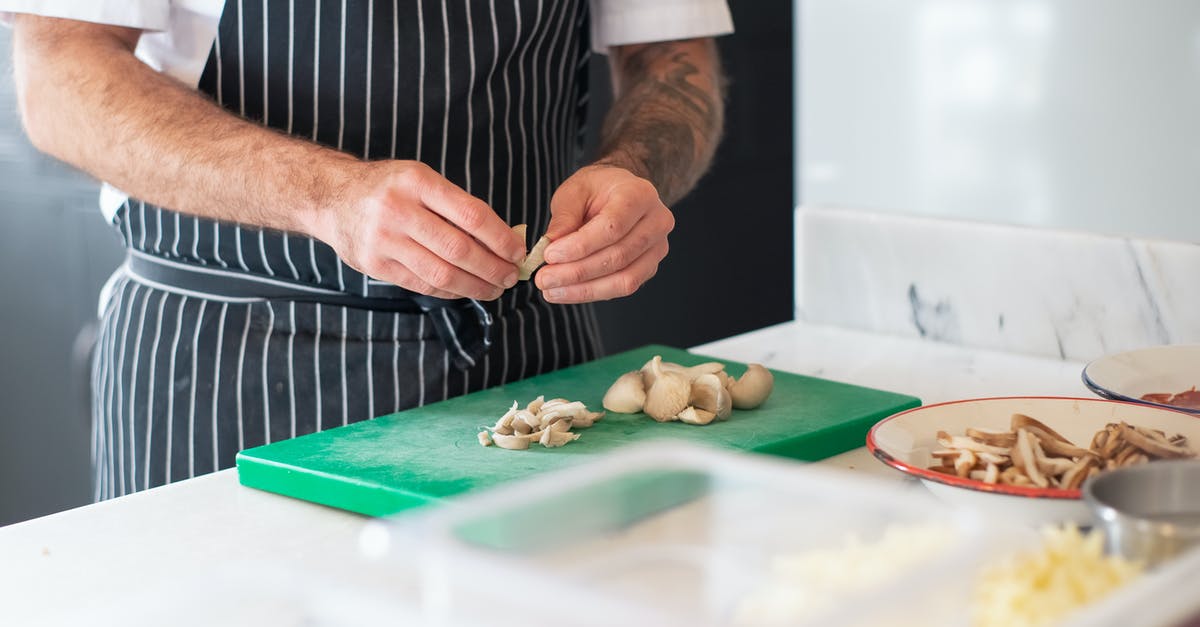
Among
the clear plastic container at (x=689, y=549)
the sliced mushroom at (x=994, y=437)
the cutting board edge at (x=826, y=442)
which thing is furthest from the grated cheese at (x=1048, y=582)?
the cutting board edge at (x=826, y=442)

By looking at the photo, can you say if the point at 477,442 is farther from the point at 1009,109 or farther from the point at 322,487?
the point at 1009,109

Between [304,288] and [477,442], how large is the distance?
12.8 inches

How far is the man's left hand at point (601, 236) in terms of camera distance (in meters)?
1.15

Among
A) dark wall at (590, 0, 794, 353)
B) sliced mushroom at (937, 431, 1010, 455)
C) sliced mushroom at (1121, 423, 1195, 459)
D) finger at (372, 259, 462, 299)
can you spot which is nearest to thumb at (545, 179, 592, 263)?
finger at (372, 259, 462, 299)

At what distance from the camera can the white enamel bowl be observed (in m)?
1.12

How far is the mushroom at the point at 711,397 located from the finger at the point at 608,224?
146mm

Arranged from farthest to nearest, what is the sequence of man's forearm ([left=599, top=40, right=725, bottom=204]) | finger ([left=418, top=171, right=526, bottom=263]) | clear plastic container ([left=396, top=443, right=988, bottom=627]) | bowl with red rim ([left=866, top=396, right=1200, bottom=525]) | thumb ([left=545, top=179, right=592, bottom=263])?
man's forearm ([left=599, top=40, right=725, bottom=204]), thumb ([left=545, top=179, right=592, bottom=263]), finger ([left=418, top=171, right=526, bottom=263]), bowl with red rim ([left=866, top=396, right=1200, bottom=525]), clear plastic container ([left=396, top=443, right=988, bottom=627])

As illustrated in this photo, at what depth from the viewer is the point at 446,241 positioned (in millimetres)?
1074

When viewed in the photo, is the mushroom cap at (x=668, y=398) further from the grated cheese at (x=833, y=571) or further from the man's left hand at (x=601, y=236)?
the grated cheese at (x=833, y=571)

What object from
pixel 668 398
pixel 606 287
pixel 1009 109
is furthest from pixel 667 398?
pixel 1009 109

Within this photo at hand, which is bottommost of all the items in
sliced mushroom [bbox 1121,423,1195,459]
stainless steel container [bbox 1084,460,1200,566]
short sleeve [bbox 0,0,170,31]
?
sliced mushroom [bbox 1121,423,1195,459]

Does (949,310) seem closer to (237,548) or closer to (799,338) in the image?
(799,338)

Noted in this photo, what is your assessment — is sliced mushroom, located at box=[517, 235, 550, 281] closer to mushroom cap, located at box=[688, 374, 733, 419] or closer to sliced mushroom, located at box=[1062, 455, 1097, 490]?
mushroom cap, located at box=[688, 374, 733, 419]

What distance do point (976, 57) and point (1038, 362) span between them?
120cm
